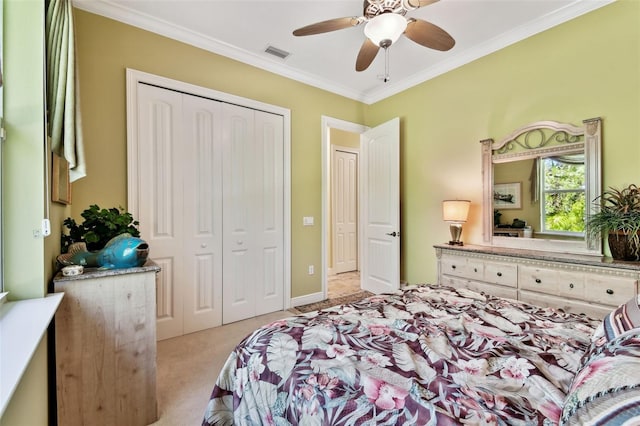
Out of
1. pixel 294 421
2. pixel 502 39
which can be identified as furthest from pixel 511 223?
pixel 294 421

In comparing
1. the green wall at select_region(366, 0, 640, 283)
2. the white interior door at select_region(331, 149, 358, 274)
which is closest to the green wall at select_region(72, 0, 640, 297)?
the green wall at select_region(366, 0, 640, 283)

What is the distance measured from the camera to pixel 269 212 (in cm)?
318

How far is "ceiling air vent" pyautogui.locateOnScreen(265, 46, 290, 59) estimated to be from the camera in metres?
2.86

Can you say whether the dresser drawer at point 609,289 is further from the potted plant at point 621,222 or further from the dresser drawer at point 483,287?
the dresser drawer at point 483,287

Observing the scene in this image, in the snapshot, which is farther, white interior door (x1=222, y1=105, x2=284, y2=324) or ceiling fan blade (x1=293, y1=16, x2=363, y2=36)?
white interior door (x1=222, y1=105, x2=284, y2=324)

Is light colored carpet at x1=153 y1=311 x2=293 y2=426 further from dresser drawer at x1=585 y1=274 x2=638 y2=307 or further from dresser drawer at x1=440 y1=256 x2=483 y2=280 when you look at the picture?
dresser drawer at x1=585 y1=274 x2=638 y2=307

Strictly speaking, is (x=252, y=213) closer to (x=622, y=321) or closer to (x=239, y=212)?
(x=239, y=212)

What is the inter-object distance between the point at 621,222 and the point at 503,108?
1.40 metres

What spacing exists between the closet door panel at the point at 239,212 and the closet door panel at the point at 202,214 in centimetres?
7

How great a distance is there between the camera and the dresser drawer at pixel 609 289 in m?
1.79

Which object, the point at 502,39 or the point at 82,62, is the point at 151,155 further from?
the point at 502,39

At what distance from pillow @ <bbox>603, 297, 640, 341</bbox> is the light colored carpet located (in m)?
1.94

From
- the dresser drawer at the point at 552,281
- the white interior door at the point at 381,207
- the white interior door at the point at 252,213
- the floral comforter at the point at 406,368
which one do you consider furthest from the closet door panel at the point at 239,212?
the dresser drawer at the point at 552,281

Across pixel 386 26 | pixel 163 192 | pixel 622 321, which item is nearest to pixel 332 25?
pixel 386 26
